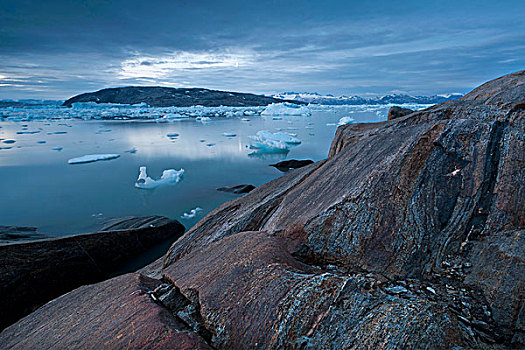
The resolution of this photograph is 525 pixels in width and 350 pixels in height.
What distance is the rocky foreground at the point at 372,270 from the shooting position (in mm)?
2691

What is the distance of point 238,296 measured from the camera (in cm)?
309

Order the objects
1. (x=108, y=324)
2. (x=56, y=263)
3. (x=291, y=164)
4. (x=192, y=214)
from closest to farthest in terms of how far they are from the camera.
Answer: (x=108, y=324) < (x=56, y=263) < (x=192, y=214) < (x=291, y=164)

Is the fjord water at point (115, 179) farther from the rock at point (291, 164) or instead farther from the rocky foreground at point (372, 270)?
the rocky foreground at point (372, 270)

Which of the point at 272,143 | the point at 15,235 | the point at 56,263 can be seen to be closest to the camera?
the point at 56,263

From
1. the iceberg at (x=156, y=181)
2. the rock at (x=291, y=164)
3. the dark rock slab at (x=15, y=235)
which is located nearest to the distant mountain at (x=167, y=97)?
the rock at (x=291, y=164)

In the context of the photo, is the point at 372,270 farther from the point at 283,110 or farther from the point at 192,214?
the point at 283,110

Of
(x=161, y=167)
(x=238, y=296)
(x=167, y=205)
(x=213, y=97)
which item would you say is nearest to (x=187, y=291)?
(x=238, y=296)

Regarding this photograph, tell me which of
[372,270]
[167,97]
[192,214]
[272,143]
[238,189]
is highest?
[167,97]

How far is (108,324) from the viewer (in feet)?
10.2

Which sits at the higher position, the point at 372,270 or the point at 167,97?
the point at 167,97

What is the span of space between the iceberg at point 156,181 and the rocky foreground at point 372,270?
9.38 meters

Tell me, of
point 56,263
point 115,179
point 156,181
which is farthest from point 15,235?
point 115,179

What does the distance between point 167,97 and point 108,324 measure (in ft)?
326

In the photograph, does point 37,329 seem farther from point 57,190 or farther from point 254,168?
point 254,168
